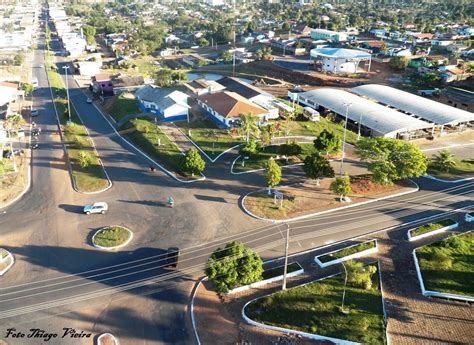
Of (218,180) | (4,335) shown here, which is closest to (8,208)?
(4,335)

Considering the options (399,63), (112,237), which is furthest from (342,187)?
(399,63)

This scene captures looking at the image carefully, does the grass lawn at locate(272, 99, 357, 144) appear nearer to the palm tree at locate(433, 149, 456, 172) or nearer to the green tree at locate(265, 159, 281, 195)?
the palm tree at locate(433, 149, 456, 172)

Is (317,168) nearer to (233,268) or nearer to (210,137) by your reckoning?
(233,268)

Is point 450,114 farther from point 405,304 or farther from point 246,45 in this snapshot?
point 246,45

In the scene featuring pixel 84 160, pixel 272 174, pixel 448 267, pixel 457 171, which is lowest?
pixel 448 267

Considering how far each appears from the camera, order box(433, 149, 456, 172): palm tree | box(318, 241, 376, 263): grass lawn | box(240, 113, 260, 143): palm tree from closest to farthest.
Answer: box(318, 241, 376, 263): grass lawn < box(433, 149, 456, 172): palm tree < box(240, 113, 260, 143): palm tree

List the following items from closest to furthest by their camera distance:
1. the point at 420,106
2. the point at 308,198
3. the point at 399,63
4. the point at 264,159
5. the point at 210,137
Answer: the point at 308,198, the point at 264,159, the point at 210,137, the point at 420,106, the point at 399,63

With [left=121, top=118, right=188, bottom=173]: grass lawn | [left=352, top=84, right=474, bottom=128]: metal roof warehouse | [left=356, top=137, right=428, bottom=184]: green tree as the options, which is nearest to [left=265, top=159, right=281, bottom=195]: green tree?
[left=356, top=137, right=428, bottom=184]: green tree

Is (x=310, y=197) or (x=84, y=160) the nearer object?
(x=310, y=197)
